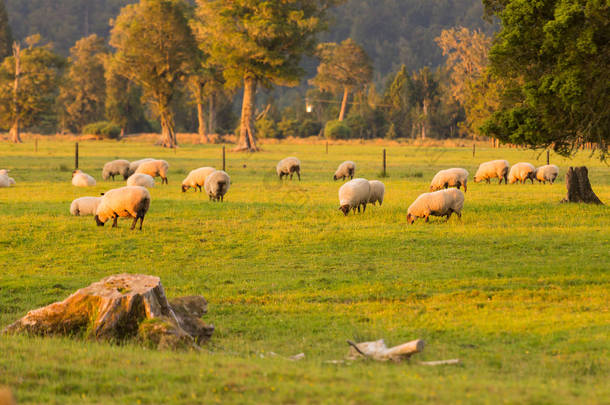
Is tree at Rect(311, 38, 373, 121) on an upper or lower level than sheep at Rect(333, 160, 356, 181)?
upper

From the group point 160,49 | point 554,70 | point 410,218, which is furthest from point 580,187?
point 160,49

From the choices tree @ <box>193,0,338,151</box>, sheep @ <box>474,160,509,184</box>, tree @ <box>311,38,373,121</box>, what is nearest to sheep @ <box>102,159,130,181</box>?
sheep @ <box>474,160,509,184</box>

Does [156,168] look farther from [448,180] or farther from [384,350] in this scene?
[384,350]

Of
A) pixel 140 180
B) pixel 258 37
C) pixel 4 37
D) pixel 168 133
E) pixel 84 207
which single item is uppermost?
pixel 4 37

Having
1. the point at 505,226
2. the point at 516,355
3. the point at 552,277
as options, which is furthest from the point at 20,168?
the point at 516,355

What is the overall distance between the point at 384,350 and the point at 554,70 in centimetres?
718

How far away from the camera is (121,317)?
31.5 feet

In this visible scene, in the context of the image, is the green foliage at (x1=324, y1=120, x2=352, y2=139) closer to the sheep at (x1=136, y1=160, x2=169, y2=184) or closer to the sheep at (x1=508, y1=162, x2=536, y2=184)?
the sheep at (x1=508, y1=162, x2=536, y2=184)

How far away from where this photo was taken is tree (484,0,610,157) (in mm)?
12645

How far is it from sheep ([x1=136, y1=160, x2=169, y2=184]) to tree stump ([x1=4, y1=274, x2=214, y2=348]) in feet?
79.9

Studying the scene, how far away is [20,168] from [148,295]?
1395 inches

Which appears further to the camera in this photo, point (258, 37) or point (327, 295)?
point (258, 37)

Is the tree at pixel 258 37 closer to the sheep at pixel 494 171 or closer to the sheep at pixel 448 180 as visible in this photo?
the sheep at pixel 494 171

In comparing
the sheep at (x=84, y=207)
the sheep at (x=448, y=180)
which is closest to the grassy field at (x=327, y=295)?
the sheep at (x=84, y=207)
